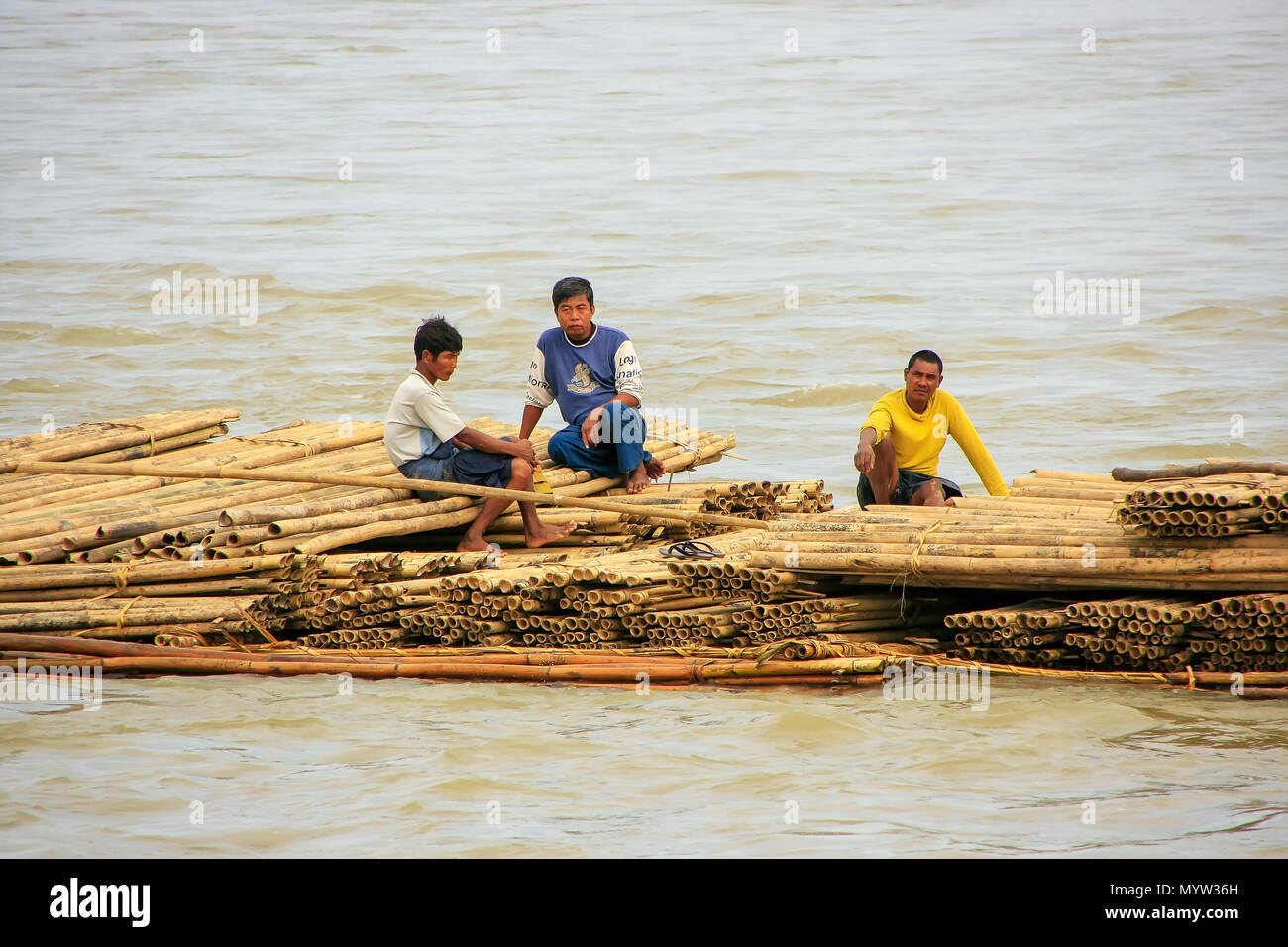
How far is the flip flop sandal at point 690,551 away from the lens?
250 inches

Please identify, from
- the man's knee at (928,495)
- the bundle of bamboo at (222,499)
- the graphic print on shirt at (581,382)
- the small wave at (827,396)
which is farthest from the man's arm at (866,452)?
the small wave at (827,396)

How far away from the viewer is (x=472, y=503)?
7.03 metres

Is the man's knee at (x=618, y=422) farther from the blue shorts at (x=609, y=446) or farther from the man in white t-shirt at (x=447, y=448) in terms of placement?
the man in white t-shirt at (x=447, y=448)

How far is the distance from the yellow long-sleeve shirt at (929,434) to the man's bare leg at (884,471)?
0.11 m

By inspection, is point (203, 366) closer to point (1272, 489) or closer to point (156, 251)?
A: point (156, 251)

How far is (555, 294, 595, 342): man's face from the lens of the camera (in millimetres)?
7352

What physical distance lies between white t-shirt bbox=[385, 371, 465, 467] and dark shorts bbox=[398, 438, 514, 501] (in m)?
0.05

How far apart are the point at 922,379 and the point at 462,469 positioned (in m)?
2.15

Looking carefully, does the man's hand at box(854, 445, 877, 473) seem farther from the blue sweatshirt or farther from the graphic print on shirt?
the graphic print on shirt

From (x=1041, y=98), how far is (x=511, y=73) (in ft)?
38.3

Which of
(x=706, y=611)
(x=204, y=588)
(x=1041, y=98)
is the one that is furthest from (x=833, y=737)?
(x=1041, y=98)

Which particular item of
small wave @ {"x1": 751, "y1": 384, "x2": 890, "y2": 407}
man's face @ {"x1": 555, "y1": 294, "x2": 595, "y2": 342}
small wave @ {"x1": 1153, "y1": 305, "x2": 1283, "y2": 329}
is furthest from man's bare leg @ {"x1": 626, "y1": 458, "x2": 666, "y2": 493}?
small wave @ {"x1": 1153, "y1": 305, "x2": 1283, "y2": 329}

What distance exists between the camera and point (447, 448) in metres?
7.10

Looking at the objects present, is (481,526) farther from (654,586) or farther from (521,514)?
(654,586)
